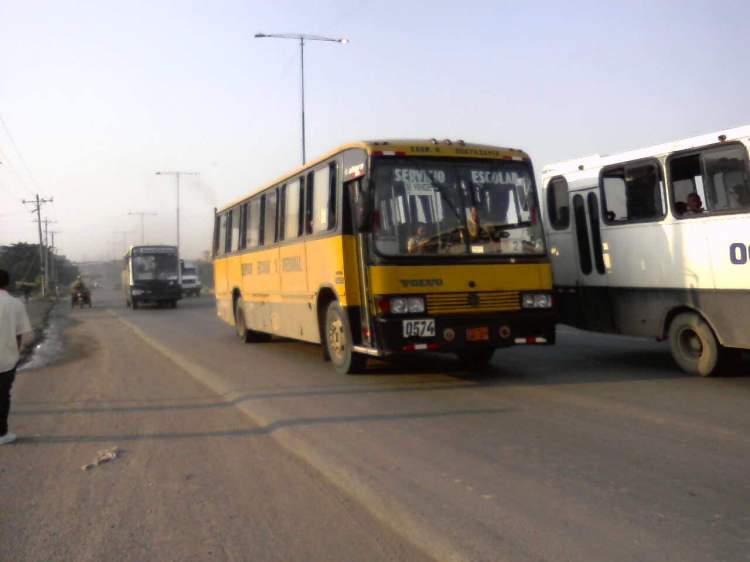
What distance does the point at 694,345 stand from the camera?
9.77m

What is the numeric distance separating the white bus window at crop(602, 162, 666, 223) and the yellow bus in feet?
4.40

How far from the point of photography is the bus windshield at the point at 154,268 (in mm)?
38344

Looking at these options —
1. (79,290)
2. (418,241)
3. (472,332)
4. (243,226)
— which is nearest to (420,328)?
(472,332)

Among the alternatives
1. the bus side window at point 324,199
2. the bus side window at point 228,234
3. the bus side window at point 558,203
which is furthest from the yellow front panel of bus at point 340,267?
the bus side window at point 228,234

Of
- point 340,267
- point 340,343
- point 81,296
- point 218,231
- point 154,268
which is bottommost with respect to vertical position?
point 340,343

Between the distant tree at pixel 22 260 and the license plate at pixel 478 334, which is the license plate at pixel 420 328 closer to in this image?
the license plate at pixel 478 334

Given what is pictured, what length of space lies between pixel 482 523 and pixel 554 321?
5.63m

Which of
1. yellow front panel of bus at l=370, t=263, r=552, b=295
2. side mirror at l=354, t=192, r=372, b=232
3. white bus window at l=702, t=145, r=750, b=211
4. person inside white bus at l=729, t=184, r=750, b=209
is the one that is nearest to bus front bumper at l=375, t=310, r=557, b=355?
yellow front panel of bus at l=370, t=263, r=552, b=295

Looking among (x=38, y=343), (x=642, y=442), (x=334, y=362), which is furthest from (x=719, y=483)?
(x=38, y=343)

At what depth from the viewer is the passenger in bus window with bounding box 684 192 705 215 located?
31.0 feet

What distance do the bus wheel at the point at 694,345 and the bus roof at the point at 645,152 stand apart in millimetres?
2130

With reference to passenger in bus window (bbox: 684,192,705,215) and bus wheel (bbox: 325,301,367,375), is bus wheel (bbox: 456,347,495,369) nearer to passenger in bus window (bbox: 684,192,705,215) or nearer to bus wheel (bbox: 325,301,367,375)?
bus wheel (bbox: 325,301,367,375)

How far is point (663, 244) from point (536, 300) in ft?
5.93

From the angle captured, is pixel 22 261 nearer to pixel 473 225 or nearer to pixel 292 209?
pixel 292 209
